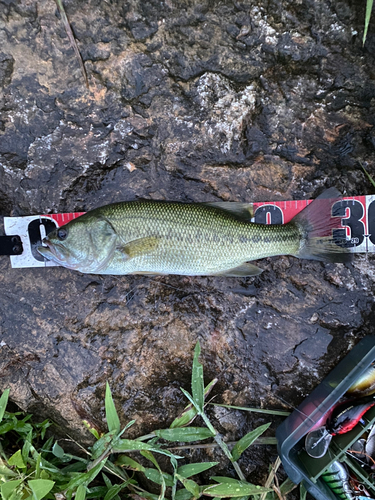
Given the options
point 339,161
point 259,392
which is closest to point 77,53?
point 339,161

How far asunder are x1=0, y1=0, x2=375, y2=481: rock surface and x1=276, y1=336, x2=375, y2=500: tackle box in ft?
0.54

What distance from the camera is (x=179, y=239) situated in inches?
104

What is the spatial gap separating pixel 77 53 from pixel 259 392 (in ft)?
10.4

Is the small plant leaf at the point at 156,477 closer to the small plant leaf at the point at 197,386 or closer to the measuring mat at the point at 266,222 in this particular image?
the small plant leaf at the point at 197,386

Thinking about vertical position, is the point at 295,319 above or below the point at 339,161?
below

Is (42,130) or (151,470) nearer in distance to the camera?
(151,470)

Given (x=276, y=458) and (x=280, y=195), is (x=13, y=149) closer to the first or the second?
(x=280, y=195)

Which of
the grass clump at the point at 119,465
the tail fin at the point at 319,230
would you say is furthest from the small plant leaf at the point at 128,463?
the tail fin at the point at 319,230

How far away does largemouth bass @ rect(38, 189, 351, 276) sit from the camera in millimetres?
2660

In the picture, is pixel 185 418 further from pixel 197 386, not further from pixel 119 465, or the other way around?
pixel 119 465

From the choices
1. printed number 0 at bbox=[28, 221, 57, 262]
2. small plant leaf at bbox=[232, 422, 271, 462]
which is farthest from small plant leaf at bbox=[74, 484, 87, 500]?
printed number 0 at bbox=[28, 221, 57, 262]

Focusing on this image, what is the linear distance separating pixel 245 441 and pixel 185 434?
1.56ft

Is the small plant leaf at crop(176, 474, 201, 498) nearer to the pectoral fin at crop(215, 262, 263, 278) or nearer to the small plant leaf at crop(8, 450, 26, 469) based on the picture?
the small plant leaf at crop(8, 450, 26, 469)

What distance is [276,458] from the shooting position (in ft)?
9.32
